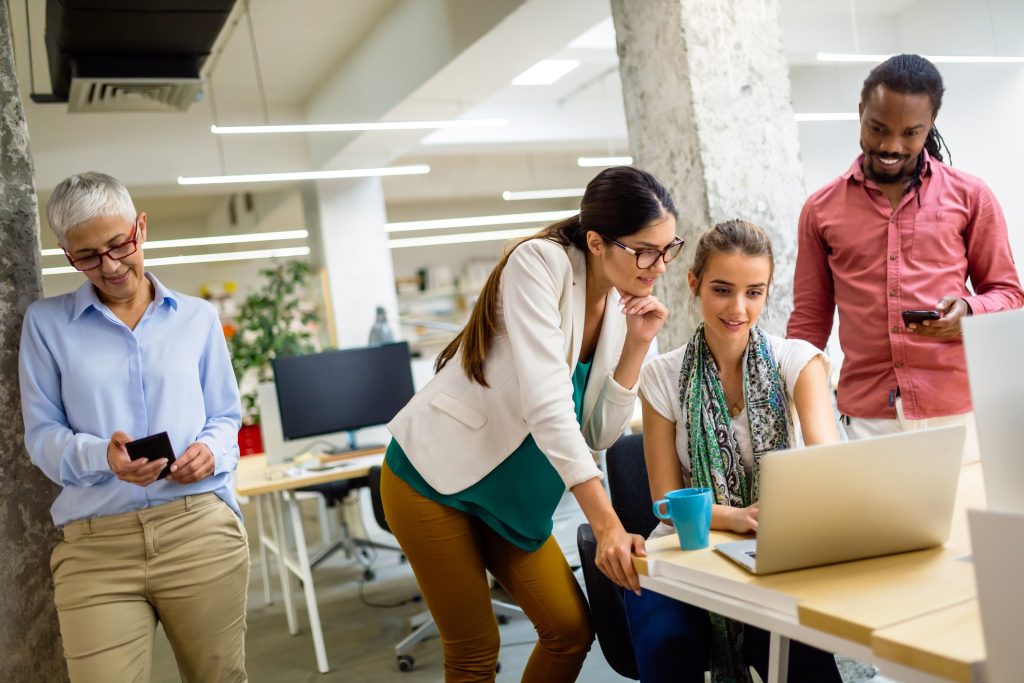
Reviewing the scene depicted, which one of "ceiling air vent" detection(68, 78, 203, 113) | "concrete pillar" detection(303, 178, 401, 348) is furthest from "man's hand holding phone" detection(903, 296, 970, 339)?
"concrete pillar" detection(303, 178, 401, 348)

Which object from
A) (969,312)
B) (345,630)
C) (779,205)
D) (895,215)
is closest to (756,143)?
(779,205)

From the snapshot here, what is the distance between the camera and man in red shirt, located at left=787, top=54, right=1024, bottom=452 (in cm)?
223

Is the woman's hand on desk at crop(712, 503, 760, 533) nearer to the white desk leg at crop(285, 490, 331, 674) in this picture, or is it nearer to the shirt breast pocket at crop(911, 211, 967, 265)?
the shirt breast pocket at crop(911, 211, 967, 265)

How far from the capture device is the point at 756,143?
10.4 ft

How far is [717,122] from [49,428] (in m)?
2.22

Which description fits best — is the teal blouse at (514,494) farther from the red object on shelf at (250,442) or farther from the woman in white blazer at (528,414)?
the red object on shelf at (250,442)

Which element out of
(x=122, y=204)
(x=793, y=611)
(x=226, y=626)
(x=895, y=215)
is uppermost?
(x=122, y=204)

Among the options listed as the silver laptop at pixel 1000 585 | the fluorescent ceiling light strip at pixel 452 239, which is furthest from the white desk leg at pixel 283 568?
the fluorescent ceiling light strip at pixel 452 239

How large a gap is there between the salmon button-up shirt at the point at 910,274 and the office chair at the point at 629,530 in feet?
2.01

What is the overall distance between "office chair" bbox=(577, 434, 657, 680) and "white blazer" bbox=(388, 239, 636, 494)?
29 cm

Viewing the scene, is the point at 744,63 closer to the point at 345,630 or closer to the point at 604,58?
the point at 345,630

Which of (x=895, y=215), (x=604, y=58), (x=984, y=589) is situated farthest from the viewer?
(x=604, y=58)

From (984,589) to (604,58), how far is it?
23.0ft

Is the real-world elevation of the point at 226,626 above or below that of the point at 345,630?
above
